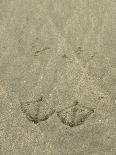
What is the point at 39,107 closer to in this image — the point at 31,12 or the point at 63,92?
the point at 63,92

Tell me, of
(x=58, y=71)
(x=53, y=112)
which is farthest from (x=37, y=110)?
(x=58, y=71)

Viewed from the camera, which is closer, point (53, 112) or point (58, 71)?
point (53, 112)

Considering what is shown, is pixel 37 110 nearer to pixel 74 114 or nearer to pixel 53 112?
pixel 53 112

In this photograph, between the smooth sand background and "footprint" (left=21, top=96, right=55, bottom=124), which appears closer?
the smooth sand background

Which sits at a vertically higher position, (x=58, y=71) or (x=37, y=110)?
(x=58, y=71)
